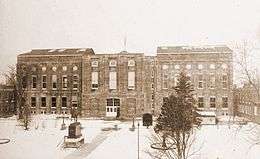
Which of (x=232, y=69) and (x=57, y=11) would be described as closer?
(x=232, y=69)

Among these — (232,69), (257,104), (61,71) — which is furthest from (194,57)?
(61,71)

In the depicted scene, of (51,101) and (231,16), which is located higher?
(231,16)

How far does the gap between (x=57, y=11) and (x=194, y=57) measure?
111 inches

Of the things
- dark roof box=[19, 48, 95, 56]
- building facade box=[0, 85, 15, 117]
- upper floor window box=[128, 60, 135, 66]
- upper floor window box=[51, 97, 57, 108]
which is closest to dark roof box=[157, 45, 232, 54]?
upper floor window box=[128, 60, 135, 66]

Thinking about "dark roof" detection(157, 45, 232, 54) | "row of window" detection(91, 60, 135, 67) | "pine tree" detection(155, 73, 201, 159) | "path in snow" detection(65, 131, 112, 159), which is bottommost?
"path in snow" detection(65, 131, 112, 159)

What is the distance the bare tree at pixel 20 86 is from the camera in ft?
24.3

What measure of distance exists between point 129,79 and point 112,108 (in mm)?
672

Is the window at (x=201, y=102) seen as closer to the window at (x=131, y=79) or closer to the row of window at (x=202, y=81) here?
the row of window at (x=202, y=81)

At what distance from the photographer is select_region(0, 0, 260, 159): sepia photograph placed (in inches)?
260

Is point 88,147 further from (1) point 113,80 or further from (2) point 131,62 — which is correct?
(2) point 131,62

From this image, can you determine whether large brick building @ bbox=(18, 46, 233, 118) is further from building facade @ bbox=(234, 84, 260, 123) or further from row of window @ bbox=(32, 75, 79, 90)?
building facade @ bbox=(234, 84, 260, 123)

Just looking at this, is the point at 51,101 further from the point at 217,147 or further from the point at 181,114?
the point at 217,147

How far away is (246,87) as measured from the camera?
6.52 meters

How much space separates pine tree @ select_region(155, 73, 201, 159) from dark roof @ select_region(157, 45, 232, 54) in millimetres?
566
